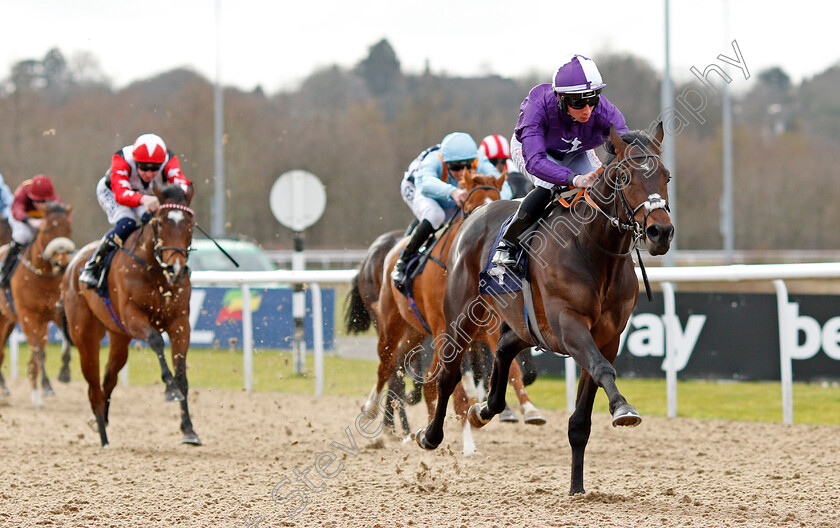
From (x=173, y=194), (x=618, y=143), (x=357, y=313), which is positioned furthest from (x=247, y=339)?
(x=618, y=143)

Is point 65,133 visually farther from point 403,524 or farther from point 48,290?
point 403,524

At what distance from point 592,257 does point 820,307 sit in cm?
394

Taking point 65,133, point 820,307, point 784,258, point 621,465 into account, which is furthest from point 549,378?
point 784,258

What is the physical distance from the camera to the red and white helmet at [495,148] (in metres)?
7.47

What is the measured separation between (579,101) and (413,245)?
2031 millimetres

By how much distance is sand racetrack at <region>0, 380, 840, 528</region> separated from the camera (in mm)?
4375

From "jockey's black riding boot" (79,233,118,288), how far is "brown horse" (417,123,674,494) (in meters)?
3.03

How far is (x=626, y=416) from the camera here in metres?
3.79

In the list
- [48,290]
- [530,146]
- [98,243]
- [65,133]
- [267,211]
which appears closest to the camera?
[530,146]

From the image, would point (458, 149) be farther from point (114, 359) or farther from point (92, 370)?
point (92, 370)

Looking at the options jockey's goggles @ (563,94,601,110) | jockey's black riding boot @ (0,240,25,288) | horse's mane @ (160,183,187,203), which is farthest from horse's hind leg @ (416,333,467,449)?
jockey's black riding boot @ (0,240,25,288)

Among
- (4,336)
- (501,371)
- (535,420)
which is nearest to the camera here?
(501,371)

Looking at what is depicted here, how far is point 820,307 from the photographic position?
7.55 metres

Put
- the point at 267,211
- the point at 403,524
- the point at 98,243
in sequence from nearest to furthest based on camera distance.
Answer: the point at 403,524, the point at 98,243, the point at 267,211
